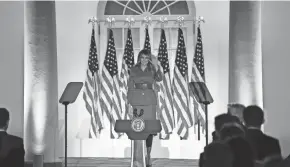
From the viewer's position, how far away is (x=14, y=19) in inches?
445

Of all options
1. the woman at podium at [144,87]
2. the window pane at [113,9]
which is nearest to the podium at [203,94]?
the woman at podium at [144,87]

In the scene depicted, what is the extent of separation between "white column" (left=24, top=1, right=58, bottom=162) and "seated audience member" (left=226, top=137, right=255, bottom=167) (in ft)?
19.7

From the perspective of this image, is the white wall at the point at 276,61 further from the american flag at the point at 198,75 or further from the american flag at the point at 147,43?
the american flag at the point at 147,43

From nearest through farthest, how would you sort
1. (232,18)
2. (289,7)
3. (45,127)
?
(45,127), (232,18), (289,7)

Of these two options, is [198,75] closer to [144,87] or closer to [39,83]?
[144,87]

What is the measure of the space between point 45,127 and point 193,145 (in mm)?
3208

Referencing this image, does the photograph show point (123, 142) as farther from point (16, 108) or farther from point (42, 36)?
point (42, 36)

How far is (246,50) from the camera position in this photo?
999cm

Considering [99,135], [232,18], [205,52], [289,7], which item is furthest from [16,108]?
[289,7]

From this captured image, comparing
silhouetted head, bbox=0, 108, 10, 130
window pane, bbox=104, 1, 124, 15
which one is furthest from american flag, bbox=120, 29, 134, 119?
silhouetted head, bbox=0, 108, 10, 130

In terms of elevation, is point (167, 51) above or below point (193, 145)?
above

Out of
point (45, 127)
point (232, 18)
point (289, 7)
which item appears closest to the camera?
point (45, 127)

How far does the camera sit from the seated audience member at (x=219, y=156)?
3.46 metres

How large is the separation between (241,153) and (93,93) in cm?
714
